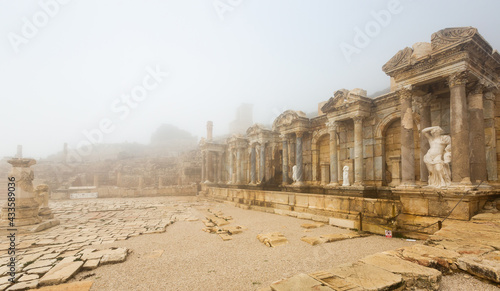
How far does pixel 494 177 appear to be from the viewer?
25.1 ft

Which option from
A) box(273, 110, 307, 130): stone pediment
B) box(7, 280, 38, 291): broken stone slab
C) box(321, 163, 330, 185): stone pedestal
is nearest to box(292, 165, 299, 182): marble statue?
box(321, 163, 330, 185): stone pedestal

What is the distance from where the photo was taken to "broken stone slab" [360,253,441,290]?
10.1ft

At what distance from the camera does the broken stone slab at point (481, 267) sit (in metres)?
3.20

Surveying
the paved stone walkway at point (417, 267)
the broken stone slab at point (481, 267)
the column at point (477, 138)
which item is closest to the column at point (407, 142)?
the column at point (477, 138)

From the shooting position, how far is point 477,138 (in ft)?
23.9

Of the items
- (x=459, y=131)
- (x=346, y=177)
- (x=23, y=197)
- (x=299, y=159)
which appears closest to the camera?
(x=459, y=131)

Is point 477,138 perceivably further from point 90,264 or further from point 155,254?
point 90,264

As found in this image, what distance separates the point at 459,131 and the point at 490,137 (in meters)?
2.22

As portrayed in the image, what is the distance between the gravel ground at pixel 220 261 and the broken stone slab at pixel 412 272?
328 millimetres

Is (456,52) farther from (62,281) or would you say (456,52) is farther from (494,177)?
(62,281)

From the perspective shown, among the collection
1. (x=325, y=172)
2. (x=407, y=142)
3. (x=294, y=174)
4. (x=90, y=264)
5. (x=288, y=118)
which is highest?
(x=288, y=118)

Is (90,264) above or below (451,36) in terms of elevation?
below

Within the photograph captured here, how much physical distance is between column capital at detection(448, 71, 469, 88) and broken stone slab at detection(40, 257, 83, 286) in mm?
10293

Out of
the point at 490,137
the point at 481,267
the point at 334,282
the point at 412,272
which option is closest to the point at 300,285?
the point at 334,282
